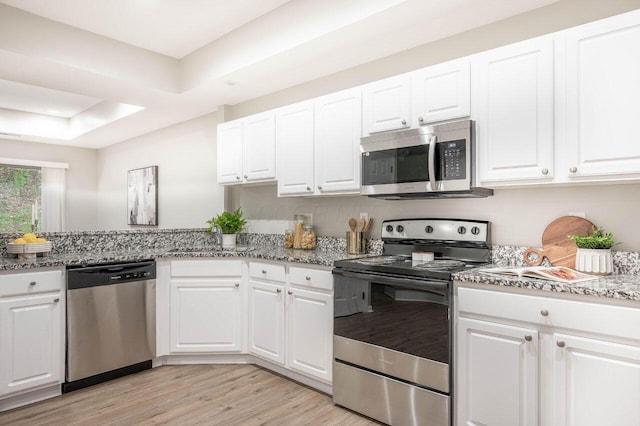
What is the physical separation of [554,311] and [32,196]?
736cm

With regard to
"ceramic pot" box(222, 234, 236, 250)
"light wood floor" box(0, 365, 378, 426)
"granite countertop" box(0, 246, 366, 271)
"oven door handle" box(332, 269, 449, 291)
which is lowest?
"light wood floor" box(0, 365, 378, 426)

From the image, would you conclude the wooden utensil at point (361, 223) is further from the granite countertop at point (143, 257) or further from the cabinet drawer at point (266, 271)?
the cabinet drawer at point (266, 271)

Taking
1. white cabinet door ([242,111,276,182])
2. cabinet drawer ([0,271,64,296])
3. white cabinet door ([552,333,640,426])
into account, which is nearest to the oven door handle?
white cabinet door ([552,333,640,426])

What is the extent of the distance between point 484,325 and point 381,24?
1.85 meters

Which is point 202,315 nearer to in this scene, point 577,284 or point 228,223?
point 228,223

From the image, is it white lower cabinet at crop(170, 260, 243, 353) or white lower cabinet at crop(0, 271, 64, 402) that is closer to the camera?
white lower cabinet at crop(0, 271, 64, 402)

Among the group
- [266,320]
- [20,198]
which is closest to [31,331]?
[266,320]

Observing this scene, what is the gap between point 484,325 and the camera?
1961 mm

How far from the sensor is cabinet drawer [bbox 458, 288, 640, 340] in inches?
63.0

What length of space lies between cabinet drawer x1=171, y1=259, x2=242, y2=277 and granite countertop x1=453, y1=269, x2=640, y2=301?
72.4 inches

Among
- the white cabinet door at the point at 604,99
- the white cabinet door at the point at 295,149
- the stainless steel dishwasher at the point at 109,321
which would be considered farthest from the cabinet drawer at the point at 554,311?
the stainless steel dishwasher at the point at 109,321

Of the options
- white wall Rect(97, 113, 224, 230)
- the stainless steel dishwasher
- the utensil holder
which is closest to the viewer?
the stainless steel dishwasher

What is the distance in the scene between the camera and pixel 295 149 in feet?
10.7

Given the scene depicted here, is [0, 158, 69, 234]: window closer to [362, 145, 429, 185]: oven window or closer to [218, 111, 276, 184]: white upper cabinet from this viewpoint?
[218, 111, 276, 184]: white upper cabinet
